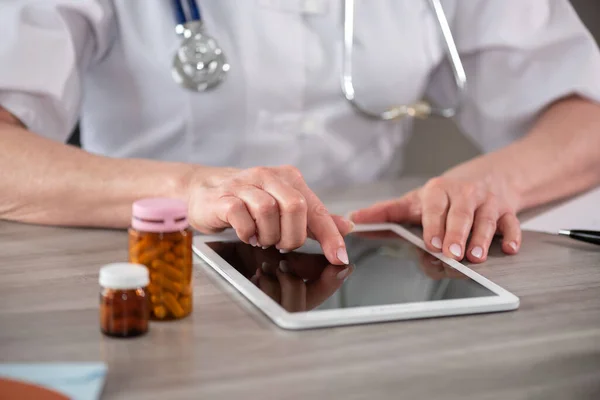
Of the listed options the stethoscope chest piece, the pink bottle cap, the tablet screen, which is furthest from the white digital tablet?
the stethoscope chest piece

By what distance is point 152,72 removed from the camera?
1.31 metres

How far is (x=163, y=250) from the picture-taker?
705 mm

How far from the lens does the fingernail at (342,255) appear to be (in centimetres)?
88

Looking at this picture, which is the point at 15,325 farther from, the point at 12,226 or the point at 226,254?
the point at 12,226

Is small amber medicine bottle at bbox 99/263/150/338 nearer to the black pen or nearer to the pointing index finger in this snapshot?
the pointing index finger

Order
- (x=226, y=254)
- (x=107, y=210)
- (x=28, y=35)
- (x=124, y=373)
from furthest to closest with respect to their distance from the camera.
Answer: (x=28, y=35) < (x=107, y=210) < (x=226, y=254) < (x=124, y=373)

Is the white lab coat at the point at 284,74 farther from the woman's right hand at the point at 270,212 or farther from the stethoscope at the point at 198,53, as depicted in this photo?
the woman's right hand at the point at 270,212

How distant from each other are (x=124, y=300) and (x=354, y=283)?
0.83 ft

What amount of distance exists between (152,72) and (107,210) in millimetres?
349

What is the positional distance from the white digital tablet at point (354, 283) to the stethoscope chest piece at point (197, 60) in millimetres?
357

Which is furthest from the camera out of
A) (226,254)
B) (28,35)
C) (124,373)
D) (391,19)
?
(391,19)

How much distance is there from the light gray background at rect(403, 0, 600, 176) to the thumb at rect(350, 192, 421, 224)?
1.21 metres

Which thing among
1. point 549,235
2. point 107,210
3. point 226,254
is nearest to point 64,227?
point 107,210

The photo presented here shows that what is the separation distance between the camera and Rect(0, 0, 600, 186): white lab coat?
4.12 ft
